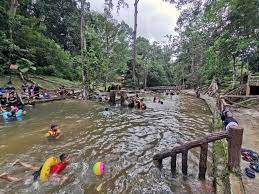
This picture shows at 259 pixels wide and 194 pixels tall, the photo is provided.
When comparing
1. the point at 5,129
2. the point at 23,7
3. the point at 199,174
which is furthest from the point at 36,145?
the point at 23,7

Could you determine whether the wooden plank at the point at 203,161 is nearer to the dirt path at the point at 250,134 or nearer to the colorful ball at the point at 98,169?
the dirt path at the point at 250,134

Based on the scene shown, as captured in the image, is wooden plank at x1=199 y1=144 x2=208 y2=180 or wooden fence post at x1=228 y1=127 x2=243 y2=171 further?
wooden plank at x1=199 y1=144 x2=208 y2=180

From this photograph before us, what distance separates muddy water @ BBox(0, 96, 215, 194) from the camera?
22.4ft

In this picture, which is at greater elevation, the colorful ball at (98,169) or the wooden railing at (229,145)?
the wooden railing at (229,145)

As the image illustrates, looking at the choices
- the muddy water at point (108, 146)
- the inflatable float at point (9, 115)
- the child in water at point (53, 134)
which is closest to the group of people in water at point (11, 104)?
the inflatable float at point (9, 115)

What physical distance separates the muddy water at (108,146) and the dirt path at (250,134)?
1.01 metres

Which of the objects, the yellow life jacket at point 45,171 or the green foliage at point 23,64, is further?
the green foliage at point 23,64

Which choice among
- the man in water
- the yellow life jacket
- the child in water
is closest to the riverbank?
the man in water

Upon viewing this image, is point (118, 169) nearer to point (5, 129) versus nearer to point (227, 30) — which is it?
point (5, 129)

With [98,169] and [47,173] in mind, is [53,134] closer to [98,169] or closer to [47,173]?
[47,173]

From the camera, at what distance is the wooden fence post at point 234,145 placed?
6.23 meters

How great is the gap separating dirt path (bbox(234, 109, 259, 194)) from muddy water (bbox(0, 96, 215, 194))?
101 cm

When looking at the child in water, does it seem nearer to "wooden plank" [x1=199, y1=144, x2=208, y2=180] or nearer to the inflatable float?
the inflatable float

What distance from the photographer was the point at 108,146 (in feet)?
33.5
